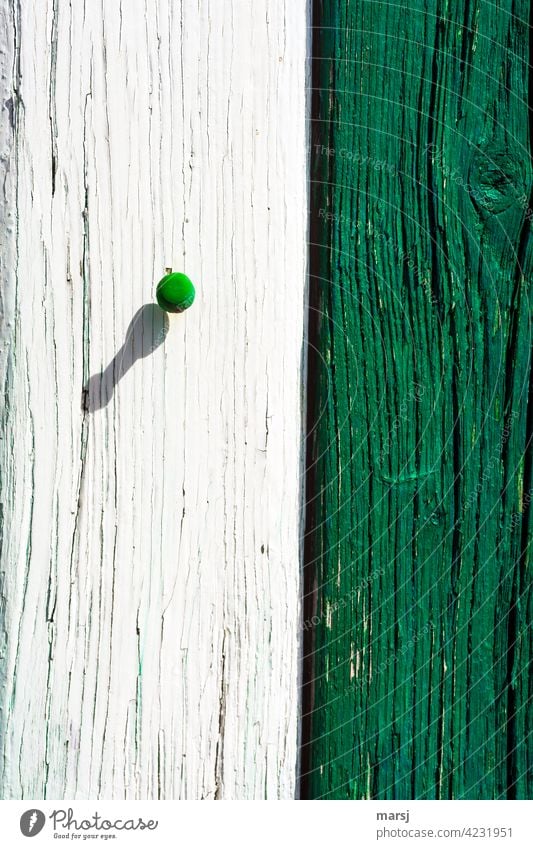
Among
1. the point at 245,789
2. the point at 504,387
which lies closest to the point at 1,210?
the point at 504,387

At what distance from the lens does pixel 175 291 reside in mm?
982

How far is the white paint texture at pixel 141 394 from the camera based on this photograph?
1.04 m

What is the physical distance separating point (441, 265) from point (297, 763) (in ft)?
2.32

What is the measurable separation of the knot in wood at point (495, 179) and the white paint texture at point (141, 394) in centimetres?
26

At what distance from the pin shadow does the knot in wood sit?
18.1 inches

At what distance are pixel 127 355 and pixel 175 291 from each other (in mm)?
121

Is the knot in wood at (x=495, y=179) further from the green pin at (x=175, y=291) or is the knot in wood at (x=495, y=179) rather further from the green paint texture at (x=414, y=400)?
the green pin at (x=175, y=291)

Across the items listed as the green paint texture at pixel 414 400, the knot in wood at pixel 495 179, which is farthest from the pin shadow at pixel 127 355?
the knot in wood at pixel 495 179

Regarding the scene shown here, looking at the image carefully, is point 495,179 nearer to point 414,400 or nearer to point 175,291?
point 414,400

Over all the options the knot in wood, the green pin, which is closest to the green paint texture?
the knot in wood

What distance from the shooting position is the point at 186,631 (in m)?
1.05

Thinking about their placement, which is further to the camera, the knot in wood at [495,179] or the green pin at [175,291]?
the knot in wood at [495,179]

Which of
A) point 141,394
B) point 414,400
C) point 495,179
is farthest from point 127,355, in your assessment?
point 495,179

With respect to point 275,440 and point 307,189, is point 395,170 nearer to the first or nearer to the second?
point 307,189
